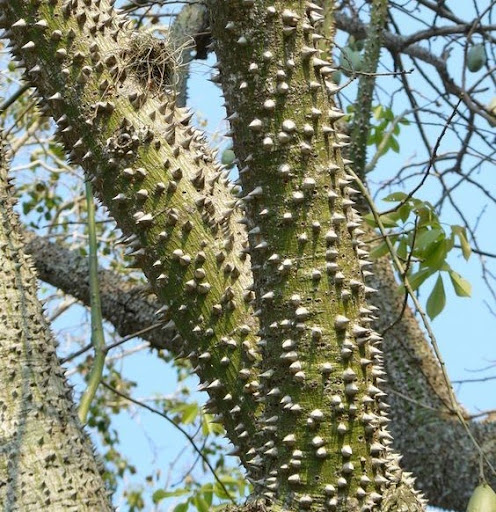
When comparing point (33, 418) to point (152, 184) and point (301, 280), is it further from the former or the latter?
point (301, 280)

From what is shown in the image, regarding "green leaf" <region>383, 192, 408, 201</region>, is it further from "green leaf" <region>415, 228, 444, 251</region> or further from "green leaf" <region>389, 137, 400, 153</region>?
"green leaf" <region>389, 137, 400, 153</region>

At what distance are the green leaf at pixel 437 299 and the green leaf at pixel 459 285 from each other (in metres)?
0.06

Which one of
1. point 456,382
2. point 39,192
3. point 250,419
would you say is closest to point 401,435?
point 456,382

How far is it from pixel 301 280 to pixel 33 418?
657mm

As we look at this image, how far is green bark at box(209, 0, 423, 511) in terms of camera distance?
170 centimetres

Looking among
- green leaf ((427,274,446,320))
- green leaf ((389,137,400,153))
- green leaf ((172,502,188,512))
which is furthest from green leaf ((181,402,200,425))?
A: green leaf ((389,137,400,153))

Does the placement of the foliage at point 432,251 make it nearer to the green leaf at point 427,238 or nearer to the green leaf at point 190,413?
the green leaf at point 427,238

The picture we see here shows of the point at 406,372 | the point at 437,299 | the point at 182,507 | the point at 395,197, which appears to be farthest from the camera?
the point at 406,372

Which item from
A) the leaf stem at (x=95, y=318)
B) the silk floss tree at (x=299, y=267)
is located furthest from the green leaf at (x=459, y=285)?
the silk floss tree at (x=299, y=267)

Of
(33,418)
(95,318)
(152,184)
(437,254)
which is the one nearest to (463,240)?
(437,254)

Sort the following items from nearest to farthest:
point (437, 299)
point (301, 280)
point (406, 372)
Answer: point (301, 280) → point (437, 299) → point (406, 372)

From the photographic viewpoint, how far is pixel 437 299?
3.04m

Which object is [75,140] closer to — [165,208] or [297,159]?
[165,208]

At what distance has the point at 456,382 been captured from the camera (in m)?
4.03
